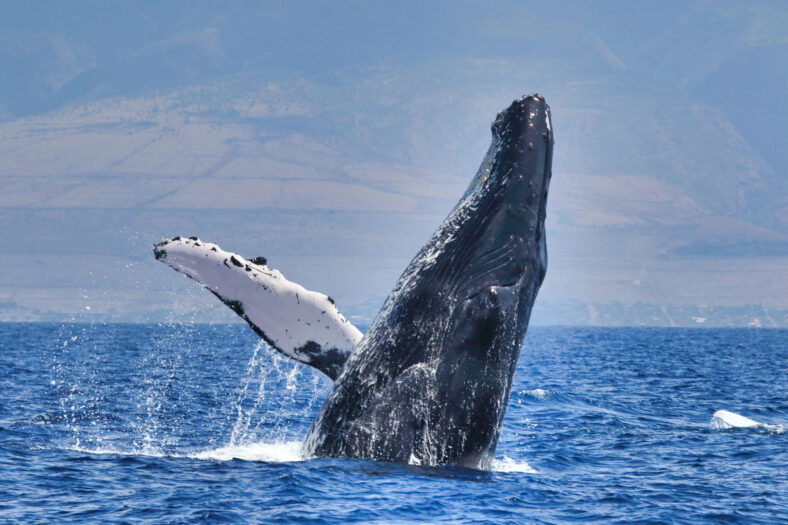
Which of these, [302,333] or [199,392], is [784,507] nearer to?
[302,333]

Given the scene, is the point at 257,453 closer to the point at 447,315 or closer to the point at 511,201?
the point at 447,315

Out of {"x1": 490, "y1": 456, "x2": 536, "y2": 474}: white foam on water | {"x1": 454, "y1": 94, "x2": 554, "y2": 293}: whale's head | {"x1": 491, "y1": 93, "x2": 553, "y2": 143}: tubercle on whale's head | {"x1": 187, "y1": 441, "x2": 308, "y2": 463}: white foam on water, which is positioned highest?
{"x1": 491, "y1": 93, "x2": 553, "y2": 143}: tubercle on whale's head

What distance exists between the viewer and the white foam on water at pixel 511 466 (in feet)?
35.4

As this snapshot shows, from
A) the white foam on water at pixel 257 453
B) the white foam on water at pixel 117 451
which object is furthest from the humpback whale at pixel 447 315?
the white foam on water at pixel 117 451

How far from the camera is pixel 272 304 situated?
8.33 metres

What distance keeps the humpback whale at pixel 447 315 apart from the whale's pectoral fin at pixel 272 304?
0.4 inches

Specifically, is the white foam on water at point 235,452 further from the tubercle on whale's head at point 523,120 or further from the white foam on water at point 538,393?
the white foam on water at point 538,393

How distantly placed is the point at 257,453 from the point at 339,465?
11.9 feet

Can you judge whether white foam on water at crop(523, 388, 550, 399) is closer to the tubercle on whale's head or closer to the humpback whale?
the humpback whale

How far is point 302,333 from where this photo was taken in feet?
27.5

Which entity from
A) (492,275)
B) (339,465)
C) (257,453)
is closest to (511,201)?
(492,275)

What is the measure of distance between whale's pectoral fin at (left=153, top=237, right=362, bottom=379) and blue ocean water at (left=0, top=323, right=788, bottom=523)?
14.6 inches

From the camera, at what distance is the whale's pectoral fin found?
8.09m

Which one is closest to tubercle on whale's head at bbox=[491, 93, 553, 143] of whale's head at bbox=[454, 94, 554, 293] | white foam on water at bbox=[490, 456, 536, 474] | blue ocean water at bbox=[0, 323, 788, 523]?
whale's head at bbox=[454, 94, 554, 293]
